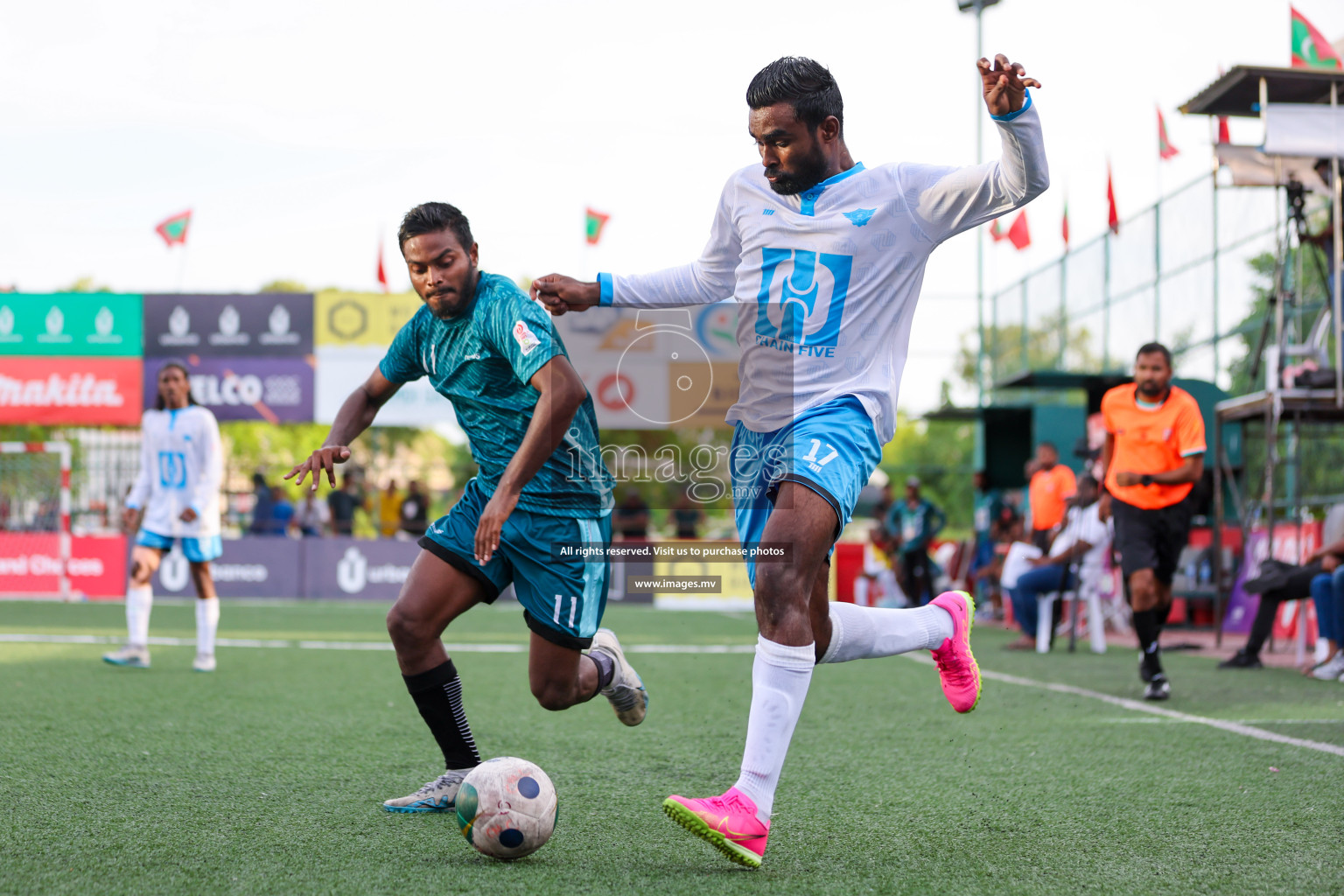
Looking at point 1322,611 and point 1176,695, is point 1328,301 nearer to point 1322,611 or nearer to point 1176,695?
point 1322,611

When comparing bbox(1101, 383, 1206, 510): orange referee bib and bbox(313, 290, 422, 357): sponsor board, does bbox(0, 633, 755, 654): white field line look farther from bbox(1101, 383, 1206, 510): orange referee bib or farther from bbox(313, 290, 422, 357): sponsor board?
bbox(313, 290, 422, 357): sponsor board

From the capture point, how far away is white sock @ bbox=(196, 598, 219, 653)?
8.37 m

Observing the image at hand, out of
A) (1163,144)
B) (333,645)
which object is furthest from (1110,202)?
(333,645)

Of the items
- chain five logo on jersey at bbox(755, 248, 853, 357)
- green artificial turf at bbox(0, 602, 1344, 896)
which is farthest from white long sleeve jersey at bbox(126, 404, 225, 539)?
chain five logo on jersey at bbox(755, 248, 853, 357)

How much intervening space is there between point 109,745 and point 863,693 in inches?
170

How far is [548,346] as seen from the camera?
384 centimetres

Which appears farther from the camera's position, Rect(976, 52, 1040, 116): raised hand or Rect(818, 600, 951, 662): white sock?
Rect(818, 600, 951, 662): white sock

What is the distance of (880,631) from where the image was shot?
158 inches

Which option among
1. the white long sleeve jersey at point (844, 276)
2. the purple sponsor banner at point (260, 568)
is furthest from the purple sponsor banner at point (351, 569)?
the white long sleeve jersey at point (844, 276)

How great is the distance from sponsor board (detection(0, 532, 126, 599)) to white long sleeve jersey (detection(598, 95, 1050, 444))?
57.8ft

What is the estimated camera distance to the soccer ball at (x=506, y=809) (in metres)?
3.29

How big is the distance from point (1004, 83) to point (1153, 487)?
15.8ft

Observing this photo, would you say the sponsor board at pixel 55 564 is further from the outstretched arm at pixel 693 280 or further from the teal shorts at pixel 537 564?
the outstretched arm at pixel 693 280

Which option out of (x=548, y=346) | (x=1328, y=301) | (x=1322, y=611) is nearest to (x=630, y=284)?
(x=548, y=346)
